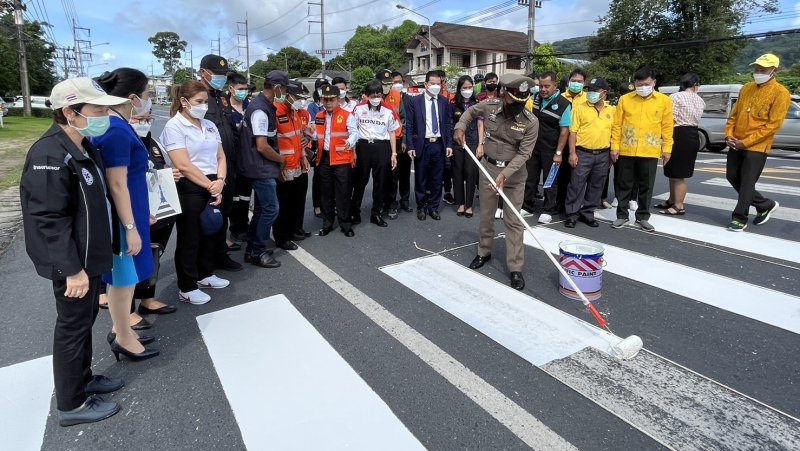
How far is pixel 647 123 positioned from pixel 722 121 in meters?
12.1

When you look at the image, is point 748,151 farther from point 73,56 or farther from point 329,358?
point 73,56

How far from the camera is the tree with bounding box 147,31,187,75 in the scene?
12044cm

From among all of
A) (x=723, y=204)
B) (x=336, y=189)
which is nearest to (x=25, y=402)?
(x=336, y=189)

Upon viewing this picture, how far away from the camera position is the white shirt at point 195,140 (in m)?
3.99

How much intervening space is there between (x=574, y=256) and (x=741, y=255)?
2.52 m

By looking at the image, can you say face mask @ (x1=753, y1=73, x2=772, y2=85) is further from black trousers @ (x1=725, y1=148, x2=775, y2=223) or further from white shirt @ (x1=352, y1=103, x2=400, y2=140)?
white shirt @ (x1=352, y1=103, x2=400, y2=140)

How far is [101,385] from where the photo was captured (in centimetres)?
290

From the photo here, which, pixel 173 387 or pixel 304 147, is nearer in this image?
pixel 173 387

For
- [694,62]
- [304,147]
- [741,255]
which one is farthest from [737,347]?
[694,62]

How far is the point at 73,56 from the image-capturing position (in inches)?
3135

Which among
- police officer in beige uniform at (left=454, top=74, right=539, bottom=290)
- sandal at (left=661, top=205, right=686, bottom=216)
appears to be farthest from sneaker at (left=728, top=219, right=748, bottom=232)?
police officer in beige uniform at (left=454, top=74, right=539, bottom=290)

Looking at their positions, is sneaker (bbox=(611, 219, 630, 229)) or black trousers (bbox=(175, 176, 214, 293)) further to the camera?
sneaker (bbox=(611, 219, 630, 229))

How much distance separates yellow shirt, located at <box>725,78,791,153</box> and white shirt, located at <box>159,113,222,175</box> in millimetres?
6355

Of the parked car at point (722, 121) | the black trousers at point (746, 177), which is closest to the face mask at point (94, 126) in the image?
the black trousers at point (746, 177)
